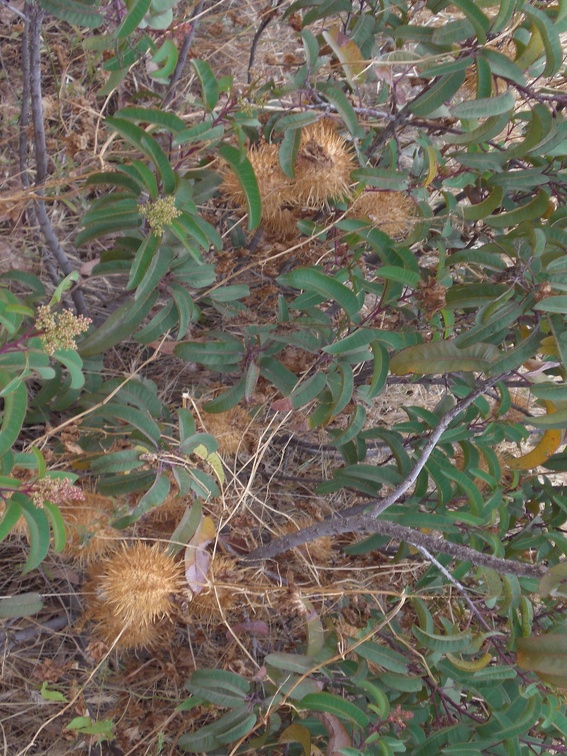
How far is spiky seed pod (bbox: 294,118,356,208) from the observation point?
1050 millimetres

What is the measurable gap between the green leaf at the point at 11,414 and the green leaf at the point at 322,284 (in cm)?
44

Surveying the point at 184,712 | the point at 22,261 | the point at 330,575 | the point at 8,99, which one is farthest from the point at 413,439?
the point at 8,99

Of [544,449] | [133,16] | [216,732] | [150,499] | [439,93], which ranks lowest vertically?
[216,732]

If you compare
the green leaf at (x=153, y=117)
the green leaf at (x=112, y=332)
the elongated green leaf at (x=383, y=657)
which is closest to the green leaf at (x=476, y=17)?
the green leaf at (x=153, y=117)

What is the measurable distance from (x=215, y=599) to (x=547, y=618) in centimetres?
73

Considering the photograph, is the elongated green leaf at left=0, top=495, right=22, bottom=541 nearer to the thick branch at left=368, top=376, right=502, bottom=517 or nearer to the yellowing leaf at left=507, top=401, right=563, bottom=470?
the thick branch at left=368, top=376, right=502, bottom=517

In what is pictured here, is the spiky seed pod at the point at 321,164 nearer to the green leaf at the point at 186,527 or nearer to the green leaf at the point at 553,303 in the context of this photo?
the green leaf at the point at 553,303

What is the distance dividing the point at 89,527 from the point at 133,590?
161 millimetres

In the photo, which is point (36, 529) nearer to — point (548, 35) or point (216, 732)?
point (216, 732)

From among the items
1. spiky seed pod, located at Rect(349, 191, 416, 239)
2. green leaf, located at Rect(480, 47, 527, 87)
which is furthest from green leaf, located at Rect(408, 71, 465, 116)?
spiky seed pod, located at Rect(349, 191, 416, 239)

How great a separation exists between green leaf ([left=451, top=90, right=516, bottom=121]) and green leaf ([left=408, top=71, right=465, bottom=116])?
83mm

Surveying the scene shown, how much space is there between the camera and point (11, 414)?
2.84ft

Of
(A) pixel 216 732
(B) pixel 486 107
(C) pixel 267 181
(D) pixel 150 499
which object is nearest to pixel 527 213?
(B) pixel 486 107

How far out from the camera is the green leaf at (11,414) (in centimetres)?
85
